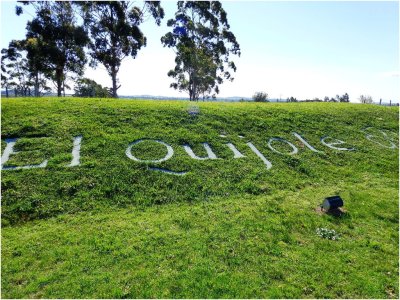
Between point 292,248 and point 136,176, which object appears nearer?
point 292,248

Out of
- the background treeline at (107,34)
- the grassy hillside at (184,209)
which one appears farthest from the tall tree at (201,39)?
the grassy hillside at (184,209)

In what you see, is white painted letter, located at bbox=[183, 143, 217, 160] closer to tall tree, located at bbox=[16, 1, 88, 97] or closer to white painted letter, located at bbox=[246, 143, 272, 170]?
white painted letter, located at bbox=[246, 143, 272, 170]

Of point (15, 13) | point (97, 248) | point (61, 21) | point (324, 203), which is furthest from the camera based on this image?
point (61, 21)

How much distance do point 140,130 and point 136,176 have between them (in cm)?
379

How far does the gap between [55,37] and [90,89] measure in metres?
17.3

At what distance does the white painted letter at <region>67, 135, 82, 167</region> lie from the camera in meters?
10.2

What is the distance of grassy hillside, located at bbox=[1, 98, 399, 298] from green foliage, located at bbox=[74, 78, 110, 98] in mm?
33668

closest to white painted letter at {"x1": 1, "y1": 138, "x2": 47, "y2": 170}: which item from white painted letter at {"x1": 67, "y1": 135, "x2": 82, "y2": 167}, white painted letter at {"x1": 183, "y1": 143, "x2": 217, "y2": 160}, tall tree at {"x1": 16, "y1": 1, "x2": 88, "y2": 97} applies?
white painted letter at {"x1": 67, "y1": 135, "x2": 82, "y2": 167}

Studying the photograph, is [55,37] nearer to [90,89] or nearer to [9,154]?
[90,89]

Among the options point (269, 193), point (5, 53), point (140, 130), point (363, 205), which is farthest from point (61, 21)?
point (363, 205)

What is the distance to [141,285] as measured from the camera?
5500mm

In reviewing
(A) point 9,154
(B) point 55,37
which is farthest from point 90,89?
(A) point 9,154

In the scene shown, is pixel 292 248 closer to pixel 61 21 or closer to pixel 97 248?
pixel 97 248

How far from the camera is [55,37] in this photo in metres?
35.7
